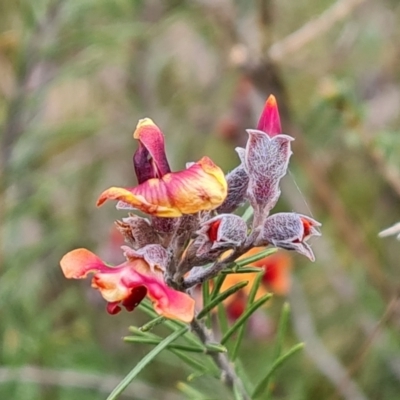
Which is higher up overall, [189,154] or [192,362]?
[189,154]

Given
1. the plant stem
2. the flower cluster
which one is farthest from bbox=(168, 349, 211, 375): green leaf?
the flower cluster

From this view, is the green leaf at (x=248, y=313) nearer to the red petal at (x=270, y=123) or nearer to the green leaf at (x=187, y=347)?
the green leaf at (x=187, y=347)

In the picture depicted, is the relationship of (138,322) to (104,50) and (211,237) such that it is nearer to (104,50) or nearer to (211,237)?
(104,50)

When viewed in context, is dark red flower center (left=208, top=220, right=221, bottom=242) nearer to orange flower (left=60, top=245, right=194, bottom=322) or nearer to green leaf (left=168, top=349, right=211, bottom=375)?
orange flower (left=60, top=245, right=194, bottom=322)

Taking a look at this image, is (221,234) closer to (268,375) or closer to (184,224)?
(184,224)

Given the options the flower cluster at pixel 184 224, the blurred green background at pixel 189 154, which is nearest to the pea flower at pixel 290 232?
the flower cluster at pixel 184 224

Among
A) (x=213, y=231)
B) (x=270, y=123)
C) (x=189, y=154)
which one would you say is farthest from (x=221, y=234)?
(x=189, y=154)
